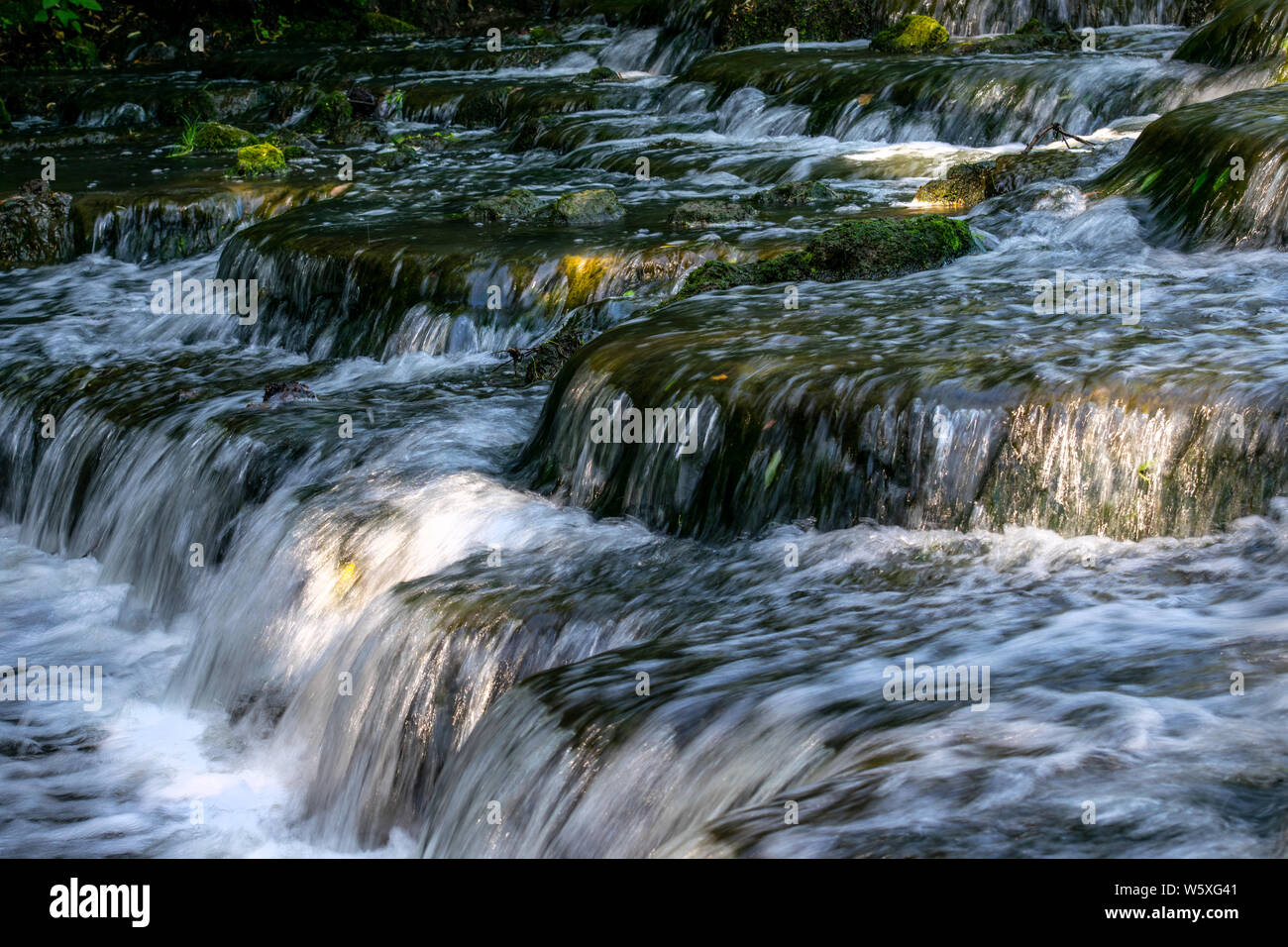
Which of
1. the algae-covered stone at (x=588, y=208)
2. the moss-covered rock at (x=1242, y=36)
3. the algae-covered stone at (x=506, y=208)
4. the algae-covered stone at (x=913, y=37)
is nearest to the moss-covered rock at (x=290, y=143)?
the algae-covered stone at (x=506, y=208)

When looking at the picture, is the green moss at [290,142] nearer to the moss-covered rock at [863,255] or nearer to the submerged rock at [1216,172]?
the moss-covered rock at [863,255]

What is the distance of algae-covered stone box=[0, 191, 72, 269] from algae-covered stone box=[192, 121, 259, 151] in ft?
11.8

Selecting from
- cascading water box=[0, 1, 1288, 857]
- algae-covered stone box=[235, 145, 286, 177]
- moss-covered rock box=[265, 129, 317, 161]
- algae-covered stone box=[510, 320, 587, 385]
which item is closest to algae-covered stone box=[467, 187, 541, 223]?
cascading water box=[0, 1, 1288, 857]

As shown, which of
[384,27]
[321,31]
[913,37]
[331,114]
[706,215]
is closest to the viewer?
[706,215]

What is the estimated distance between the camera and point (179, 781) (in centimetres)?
603

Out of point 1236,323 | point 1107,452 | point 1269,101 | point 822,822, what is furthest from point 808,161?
point 822,822

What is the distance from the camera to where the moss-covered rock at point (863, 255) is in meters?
7.82

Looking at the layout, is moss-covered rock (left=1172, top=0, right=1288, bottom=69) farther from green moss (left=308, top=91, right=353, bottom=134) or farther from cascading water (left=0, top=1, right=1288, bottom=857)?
green moss (left=308, top=91, right=353, bottom=134)

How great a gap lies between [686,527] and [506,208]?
564 centimetres

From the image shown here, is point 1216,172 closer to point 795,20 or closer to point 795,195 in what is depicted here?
point 795,195

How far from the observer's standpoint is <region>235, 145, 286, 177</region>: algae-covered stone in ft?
47.0

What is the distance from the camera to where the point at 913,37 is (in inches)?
588

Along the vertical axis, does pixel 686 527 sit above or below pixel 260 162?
below

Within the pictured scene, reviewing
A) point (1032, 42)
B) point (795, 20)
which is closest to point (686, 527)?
point (1032, 42)
